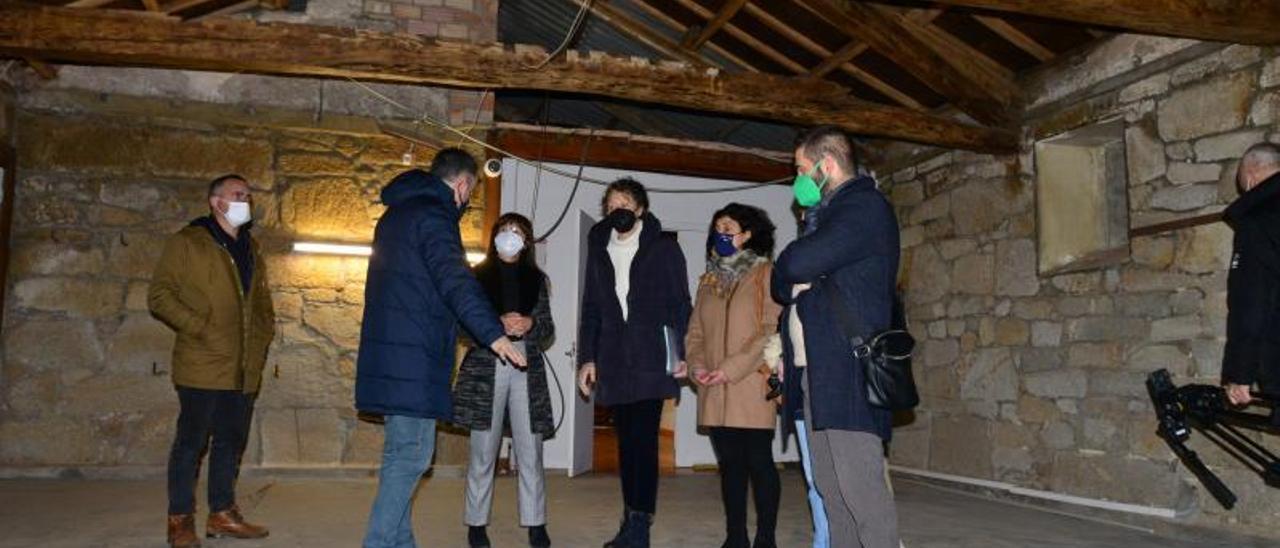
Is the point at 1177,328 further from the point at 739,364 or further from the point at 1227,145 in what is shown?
the point at 739,364

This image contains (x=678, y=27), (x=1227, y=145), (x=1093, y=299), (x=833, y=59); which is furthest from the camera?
(x=678, y=27)

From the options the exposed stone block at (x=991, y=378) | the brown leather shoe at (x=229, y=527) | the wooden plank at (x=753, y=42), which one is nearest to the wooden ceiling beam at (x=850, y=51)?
the wooden plank at (x=753, y=42)

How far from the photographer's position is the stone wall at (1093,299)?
14.1ft

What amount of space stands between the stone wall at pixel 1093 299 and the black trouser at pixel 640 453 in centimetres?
278

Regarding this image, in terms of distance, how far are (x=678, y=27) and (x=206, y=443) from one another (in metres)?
4.48

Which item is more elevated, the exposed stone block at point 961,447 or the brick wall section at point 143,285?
the brick wall section at point 143,285

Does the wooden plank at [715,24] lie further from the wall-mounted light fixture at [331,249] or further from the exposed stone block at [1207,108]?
the exposed stone block at [1207,108]

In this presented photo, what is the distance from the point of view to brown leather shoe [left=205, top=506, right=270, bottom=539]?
3.56 meters

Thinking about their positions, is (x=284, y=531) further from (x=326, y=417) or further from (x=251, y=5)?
(x=251, y=5)

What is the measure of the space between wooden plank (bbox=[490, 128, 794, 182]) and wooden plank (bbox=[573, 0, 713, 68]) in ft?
2.51

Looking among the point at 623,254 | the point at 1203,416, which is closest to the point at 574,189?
the point at 623,254

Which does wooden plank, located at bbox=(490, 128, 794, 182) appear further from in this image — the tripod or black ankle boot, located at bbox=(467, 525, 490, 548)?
the tripod

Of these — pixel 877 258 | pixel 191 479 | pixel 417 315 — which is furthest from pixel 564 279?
pixel 877 258

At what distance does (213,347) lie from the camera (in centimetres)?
348
